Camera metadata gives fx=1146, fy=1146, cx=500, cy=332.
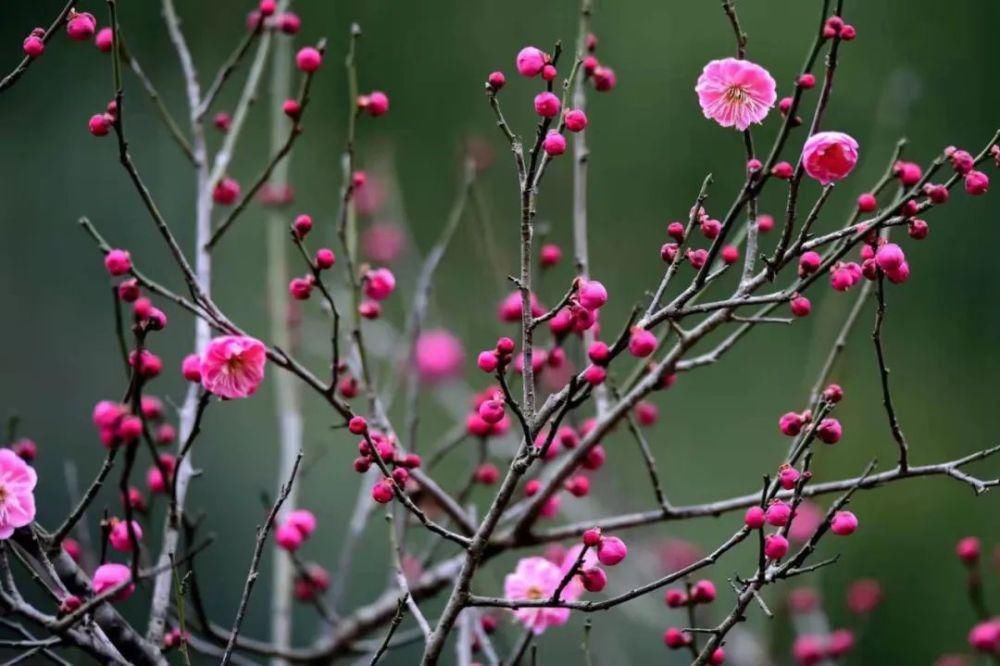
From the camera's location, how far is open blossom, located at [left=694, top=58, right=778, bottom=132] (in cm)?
102

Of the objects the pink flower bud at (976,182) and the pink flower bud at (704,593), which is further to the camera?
the pink flower bud at (704,593)

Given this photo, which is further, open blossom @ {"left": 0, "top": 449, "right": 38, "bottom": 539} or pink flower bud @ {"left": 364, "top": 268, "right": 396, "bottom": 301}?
pink flower bud @ {"left": 364, "top": 268, "right": 396, "bottom": 301}

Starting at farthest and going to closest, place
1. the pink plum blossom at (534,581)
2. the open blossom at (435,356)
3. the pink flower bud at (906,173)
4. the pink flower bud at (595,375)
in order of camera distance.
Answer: the open blossom at (435,356) < the pink plum blossom at (534,581) < the pink flower bud at (906,173) < the pink flower bud at (595,375)

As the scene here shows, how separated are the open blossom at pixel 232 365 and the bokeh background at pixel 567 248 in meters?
1.62

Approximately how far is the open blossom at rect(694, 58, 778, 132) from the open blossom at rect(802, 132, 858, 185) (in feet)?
0.20

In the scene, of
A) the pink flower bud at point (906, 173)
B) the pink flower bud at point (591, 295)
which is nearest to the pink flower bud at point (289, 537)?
the pink flower bud at point (591, 295)

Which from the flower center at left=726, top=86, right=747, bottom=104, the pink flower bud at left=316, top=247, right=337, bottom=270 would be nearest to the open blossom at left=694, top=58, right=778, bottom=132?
the flower center at left=726, top=86, right=747, bottom=104

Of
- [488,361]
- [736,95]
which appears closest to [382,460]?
[488,361]

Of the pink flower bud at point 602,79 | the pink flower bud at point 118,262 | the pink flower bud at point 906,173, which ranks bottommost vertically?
the pink flower bud at point 118,262

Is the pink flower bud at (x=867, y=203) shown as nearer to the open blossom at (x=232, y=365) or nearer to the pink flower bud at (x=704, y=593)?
the pink flower bud at (x=704, y=593)

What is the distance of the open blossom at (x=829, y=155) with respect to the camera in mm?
978

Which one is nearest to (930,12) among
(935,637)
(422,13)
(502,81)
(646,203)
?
(646,203)

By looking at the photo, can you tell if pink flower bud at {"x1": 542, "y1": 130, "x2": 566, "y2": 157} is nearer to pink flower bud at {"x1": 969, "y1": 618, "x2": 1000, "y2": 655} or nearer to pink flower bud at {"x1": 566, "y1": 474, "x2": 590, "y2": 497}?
pink flower bud at {"x1": 566, "y1": 474, "x2": 590, "y2": 497}

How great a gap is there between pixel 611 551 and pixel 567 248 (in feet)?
9.29
